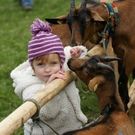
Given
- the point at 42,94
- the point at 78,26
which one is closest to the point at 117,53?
the point at 78,26

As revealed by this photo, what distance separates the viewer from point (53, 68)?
113 inches

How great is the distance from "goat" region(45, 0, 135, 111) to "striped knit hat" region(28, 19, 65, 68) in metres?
1.46

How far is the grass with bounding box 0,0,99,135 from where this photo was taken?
5.30 metres

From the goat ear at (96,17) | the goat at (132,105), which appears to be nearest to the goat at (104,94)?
the goat ear at (96,17)

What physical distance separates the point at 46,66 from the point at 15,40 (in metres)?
5.81

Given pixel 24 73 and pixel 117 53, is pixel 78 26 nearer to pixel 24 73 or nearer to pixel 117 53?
pixel 117 53

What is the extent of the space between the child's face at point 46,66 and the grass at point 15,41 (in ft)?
6.09

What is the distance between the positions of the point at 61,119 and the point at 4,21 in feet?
26.0

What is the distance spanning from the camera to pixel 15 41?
8.43m

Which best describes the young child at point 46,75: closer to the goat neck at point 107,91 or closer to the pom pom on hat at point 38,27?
the pom pom on hat at point 38,27

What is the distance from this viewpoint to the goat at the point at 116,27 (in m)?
4.42

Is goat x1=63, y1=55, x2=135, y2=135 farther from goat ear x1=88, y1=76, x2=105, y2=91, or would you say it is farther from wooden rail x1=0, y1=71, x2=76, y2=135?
wooden rail x1=0, y1=71, x2=76, y2=135

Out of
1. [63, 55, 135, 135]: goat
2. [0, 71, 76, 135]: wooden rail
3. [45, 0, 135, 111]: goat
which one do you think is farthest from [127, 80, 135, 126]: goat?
[0, 71, 76, 135]: wooden rail

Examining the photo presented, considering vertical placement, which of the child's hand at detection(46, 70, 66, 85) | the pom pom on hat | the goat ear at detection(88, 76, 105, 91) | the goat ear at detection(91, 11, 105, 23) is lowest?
the goat ear at detection(91, 11, 105, 23)
